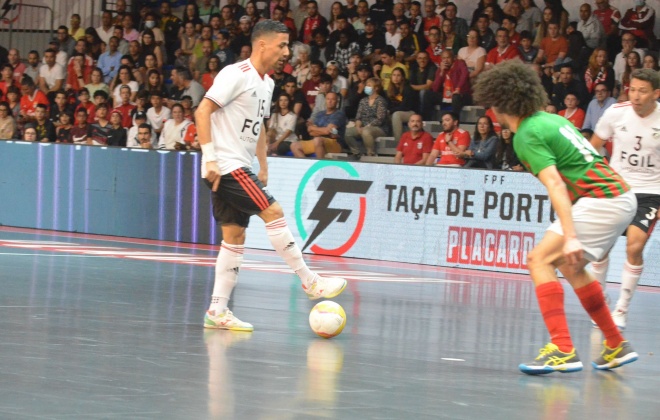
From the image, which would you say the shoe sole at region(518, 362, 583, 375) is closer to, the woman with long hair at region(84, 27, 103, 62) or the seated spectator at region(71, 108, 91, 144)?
the seated spectator at region(71, 108, 91, 144)

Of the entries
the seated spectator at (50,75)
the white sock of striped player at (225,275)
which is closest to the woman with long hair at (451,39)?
the seated spectator at (50,75)

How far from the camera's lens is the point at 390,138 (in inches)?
765

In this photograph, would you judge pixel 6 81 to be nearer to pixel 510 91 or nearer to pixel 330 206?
pixel 330 206

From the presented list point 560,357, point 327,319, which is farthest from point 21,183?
point 560,357

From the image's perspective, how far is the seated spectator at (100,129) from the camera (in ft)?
68.0

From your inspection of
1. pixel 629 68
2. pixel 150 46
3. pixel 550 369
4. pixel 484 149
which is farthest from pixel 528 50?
pixel 550 369

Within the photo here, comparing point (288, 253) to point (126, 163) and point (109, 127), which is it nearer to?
point (126, 163)

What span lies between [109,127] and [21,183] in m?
1.98

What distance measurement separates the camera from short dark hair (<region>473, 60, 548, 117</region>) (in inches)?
268

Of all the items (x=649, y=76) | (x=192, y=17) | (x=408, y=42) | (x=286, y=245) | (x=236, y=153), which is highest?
(x=192, y=17)

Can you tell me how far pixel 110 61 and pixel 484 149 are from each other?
34.1ft

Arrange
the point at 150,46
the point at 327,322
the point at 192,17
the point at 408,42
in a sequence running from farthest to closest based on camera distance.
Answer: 1. the point at 192,17
2. the point at 150,46
3. the point at 408,42
4. the point at 327,322

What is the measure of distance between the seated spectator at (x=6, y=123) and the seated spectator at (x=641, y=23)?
36.9ft

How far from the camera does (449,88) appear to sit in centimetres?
2009
